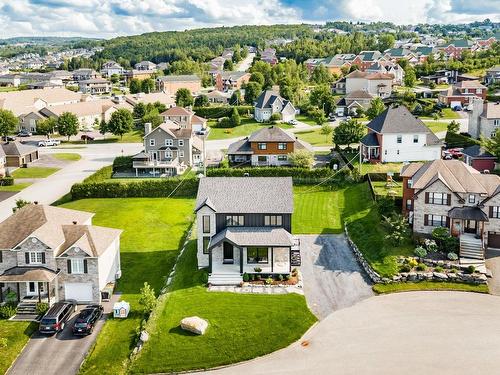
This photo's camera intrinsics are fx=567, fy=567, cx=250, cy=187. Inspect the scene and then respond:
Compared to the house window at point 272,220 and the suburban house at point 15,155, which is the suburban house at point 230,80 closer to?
the suburban house at point 15,155

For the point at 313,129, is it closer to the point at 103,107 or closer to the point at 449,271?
the point at 103,107

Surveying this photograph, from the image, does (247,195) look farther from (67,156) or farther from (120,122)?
(120,122)

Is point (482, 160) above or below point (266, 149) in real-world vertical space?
below

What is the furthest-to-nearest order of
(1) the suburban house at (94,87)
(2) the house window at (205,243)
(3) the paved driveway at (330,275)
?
(1) the suburban house at (94,87)
(2) the house window at (205,243)
(3) the paved driveway at (330,275)

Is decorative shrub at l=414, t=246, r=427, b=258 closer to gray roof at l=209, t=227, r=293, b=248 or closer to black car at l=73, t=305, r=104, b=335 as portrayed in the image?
gray roof at l=209, t=227, r=293, b=248

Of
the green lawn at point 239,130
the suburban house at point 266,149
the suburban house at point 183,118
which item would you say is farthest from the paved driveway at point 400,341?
the suburban house at point 183,118

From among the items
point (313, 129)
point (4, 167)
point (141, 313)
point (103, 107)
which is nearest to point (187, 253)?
point (141, 313)

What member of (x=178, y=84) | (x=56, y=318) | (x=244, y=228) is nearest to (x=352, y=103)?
(x=178, y=84)

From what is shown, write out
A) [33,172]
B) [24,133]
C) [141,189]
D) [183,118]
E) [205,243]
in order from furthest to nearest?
1. [24,133]
2. [183,118]
3. [33,172]
4. [141,189]
5. [205,243]
